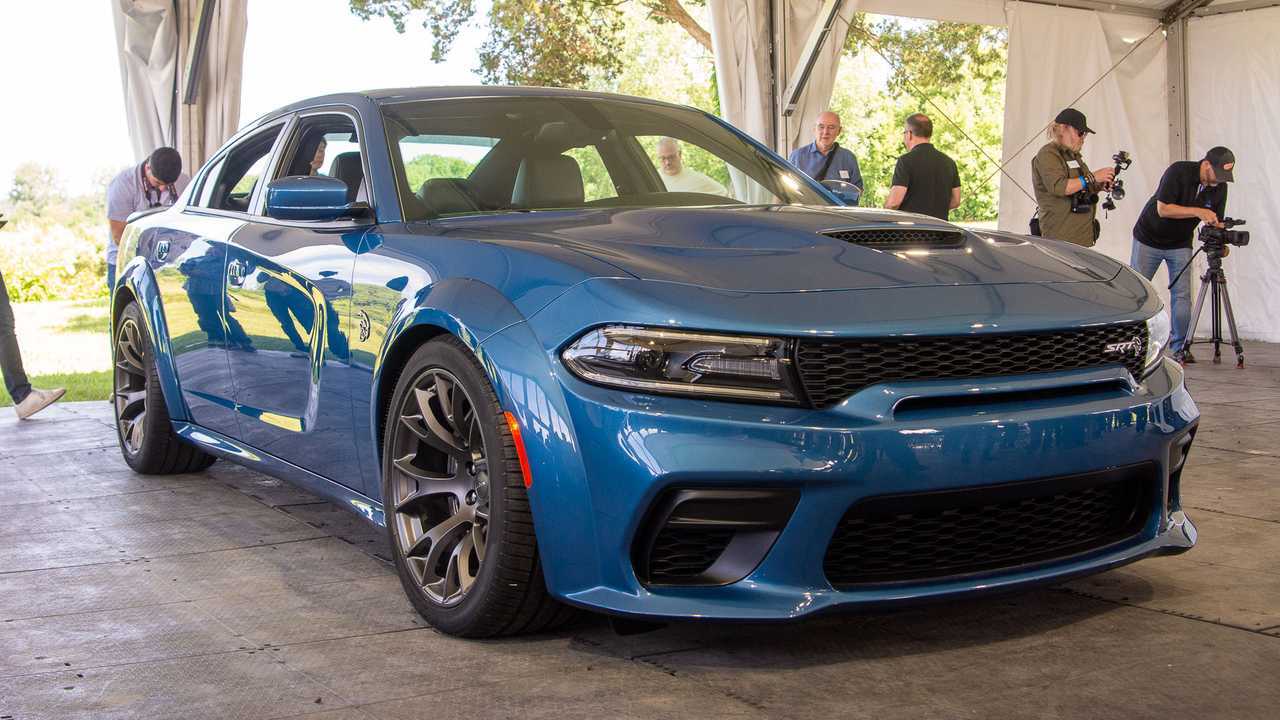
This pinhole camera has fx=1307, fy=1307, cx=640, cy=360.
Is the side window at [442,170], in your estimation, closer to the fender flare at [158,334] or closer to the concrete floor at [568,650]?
the concrete floor at [568,650]

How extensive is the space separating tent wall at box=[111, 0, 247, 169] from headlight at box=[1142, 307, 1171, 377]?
25.0ft

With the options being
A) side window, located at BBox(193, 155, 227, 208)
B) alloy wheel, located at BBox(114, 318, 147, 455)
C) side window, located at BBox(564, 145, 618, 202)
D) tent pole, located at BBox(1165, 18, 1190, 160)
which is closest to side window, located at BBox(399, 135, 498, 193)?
side window, located at BBox(564, 145, 618, 202)

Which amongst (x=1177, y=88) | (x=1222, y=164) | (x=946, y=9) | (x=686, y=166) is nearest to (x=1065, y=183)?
(x=1222, y=164)

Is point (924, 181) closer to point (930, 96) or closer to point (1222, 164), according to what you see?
point (1222, 164)

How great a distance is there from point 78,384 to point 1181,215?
28.6 feet

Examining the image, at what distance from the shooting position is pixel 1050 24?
13.0m

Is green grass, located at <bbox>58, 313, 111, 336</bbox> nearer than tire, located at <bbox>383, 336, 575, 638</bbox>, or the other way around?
tire, located at <bbox>383, 336, 575, 638</bbox>

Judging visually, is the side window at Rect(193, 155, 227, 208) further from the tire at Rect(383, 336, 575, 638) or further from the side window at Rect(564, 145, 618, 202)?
the tire at Rect(383, 336, 575, 638)

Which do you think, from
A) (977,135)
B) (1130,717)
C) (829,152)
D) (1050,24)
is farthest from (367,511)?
(977,135)

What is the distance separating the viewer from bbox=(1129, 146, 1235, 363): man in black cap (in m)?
10.5

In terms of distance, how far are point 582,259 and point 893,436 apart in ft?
2.59

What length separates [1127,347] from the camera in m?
2.97

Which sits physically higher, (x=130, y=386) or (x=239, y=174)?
(x=239, y=174)

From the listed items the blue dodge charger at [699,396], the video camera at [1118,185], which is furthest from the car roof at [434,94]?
the video camera at [1118,185]
